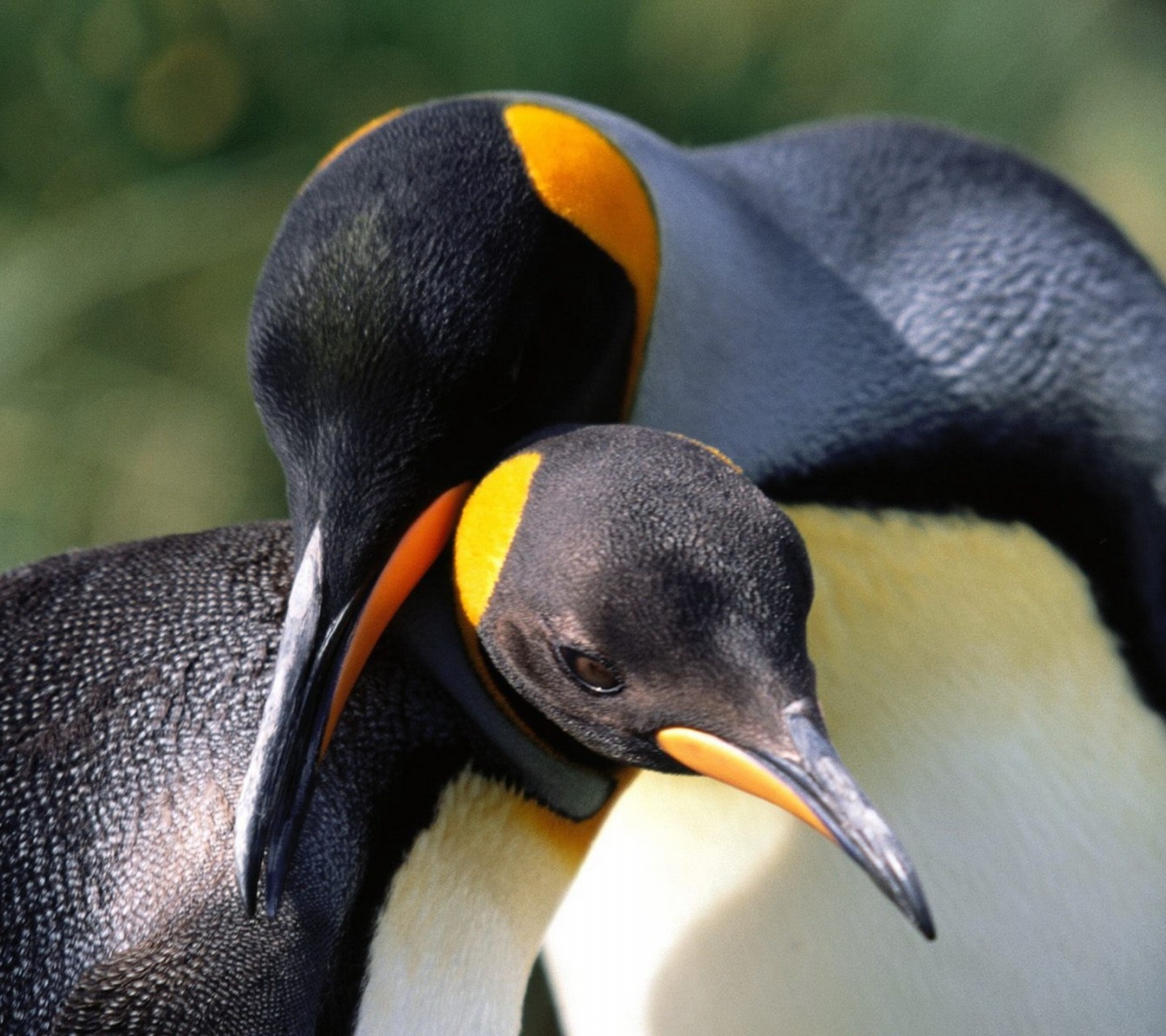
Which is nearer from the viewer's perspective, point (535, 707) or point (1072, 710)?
point (535, 707)

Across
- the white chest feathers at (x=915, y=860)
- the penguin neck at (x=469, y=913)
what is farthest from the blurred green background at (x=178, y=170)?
the penguin neck at (x=469, y=913)

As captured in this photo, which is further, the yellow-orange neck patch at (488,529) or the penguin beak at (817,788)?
the yellow-orange neck patch at (488,529)

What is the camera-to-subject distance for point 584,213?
1183 millimetres

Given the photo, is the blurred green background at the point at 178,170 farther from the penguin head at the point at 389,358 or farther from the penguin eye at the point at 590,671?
the penguin eye at the point at 590,671

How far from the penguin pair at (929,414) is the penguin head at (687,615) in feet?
0.55

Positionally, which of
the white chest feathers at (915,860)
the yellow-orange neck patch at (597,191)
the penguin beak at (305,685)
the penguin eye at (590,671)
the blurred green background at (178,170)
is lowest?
the blurred green background at (178,170)

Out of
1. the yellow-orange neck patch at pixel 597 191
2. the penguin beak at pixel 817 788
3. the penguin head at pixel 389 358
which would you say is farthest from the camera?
the yellow-orange neck patch at pixel 597 191

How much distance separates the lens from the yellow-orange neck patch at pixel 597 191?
117cm

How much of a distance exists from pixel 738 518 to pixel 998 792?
61 centimetres

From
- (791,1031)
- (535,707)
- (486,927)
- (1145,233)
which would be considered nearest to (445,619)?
(535,707)

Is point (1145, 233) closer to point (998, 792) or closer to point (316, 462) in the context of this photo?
point (998, 792)

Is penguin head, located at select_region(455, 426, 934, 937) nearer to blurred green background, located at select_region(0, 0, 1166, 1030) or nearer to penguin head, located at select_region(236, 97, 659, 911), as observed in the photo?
penguin head, located at select_region(236, 97, 659, 911)

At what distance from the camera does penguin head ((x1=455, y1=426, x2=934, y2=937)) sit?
0.97m

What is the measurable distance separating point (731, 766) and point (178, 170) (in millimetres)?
2027
